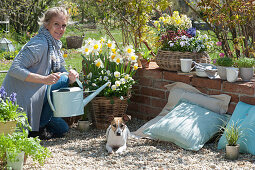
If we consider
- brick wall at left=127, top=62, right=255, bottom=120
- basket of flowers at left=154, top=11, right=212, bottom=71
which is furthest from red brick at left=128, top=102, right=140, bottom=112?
basket of flowers at left=154, top=11, right=212, bottom=71

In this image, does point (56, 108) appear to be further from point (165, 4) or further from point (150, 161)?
point (165, 4)

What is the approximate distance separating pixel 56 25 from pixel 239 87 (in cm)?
175

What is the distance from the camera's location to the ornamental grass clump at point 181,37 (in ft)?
12.8

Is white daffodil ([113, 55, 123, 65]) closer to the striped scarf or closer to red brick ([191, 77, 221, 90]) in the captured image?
the striped scarf

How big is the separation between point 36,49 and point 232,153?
6.16 feet

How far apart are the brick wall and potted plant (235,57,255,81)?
0.19 ft

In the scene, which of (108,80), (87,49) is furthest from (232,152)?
(87,49)

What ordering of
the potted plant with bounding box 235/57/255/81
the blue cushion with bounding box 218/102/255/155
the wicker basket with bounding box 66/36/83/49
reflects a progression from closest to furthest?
the blue cushion with bounding box 218/102/255/155
the potted plant with bounding box 235/57/255/81
the wicker basket with bounding box 66/36/83/49

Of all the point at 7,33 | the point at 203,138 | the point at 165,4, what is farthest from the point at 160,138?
the point at 7,33

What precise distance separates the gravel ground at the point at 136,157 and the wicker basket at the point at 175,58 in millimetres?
864

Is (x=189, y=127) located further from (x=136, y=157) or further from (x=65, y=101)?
(x=65, y=101)

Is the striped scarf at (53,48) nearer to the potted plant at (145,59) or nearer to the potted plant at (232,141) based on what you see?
the potted plant at (145,59)

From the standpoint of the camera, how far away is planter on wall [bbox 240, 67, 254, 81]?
3.48 m

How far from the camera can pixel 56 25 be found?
357 centimetres
